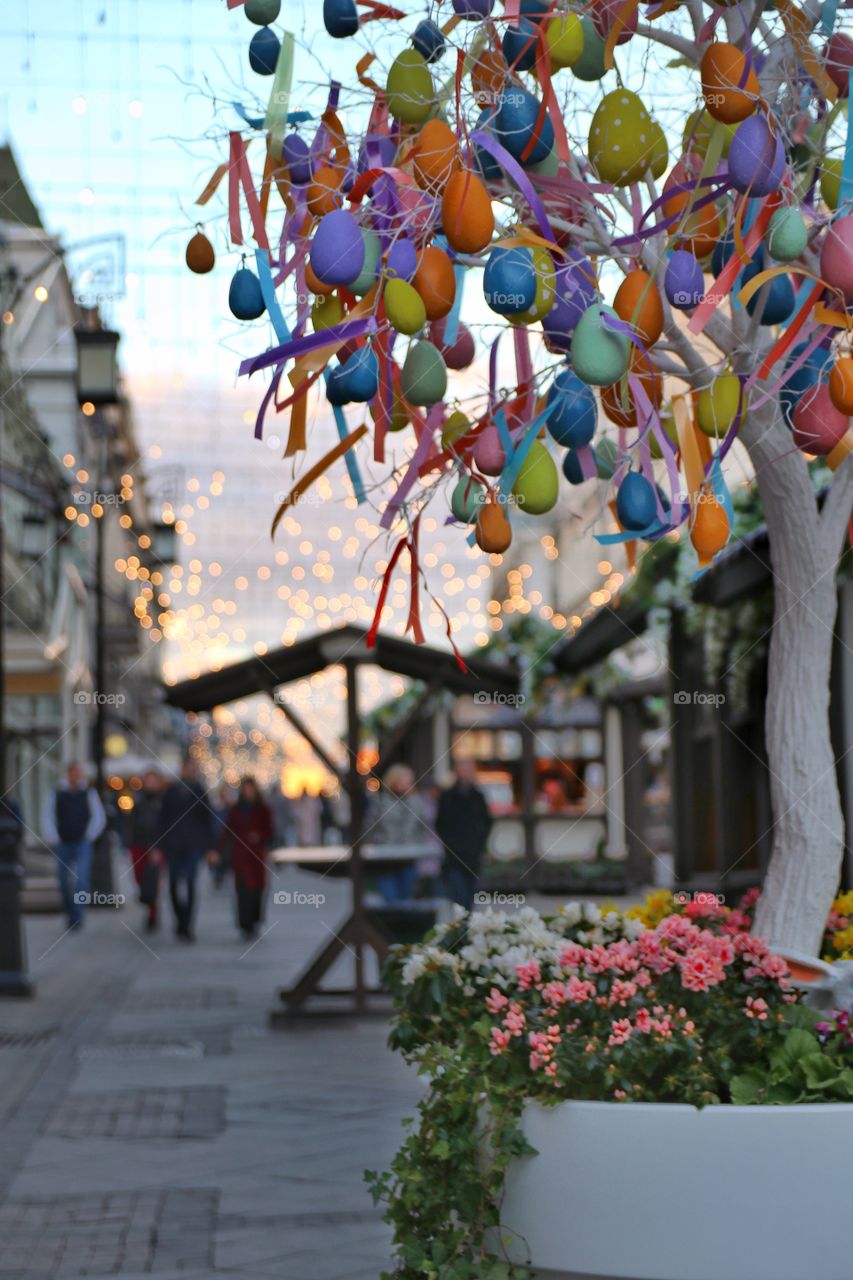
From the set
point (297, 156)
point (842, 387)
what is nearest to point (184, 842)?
point (297, 156)

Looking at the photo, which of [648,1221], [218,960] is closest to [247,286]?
[648,1221]

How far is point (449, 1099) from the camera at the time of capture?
4.66m

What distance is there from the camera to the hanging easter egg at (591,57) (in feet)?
14.7

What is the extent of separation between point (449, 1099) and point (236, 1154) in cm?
342

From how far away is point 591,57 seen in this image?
177 inches

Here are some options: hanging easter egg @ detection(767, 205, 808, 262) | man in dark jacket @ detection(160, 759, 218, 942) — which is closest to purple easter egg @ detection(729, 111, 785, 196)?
hanging easter egg @ detection(767, 205, 808, 262)

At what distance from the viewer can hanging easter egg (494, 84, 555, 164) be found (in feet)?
14.0

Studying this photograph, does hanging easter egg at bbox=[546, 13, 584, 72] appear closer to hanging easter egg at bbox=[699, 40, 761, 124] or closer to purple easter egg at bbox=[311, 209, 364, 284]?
hanging easter egg at bbox=[699, 40, 761, 124]

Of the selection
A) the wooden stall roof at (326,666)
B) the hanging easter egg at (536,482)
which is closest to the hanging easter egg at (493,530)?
the hanging easter egg at (536,482)

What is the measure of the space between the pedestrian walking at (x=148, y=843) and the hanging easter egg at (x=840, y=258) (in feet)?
52.2

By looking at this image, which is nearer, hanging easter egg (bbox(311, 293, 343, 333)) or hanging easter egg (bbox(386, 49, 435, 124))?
hanging easter egg (bbox(386, 49, 435, 124))

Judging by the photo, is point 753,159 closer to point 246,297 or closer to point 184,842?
point 246,297

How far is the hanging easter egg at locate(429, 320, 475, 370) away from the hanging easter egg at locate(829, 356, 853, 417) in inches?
43.4

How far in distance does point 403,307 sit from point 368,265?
0.26 m
